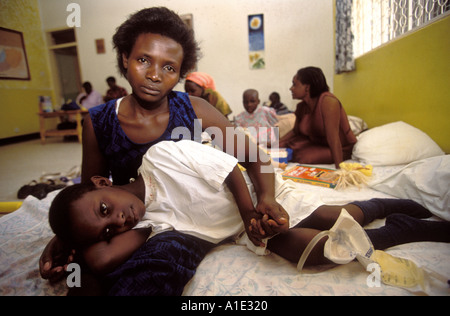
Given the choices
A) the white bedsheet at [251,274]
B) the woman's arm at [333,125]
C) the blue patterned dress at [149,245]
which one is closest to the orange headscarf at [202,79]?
the woman's arm at [333,125]

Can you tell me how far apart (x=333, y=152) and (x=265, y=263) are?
A: 1.37 m

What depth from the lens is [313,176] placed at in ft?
5.18

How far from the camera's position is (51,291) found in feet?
2.50

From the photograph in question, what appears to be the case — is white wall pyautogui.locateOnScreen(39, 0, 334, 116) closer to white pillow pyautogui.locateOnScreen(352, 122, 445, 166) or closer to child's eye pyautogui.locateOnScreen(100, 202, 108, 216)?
child's eye pyautogui.locateOnScreen(100, 202, 108, 216)

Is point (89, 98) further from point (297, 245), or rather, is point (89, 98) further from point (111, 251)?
point (297, 245)

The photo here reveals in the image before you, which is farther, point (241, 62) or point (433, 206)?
point (241, 62)

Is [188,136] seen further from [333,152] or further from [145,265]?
[333,152]

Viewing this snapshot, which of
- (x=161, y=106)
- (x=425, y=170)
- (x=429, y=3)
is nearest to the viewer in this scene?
(x=161, y=106)

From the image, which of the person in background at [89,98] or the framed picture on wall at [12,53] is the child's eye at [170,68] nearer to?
the framed picture on wall at [12,53]

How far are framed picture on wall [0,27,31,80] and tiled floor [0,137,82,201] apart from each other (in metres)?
1.01

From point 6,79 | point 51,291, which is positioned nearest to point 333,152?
point 51,291

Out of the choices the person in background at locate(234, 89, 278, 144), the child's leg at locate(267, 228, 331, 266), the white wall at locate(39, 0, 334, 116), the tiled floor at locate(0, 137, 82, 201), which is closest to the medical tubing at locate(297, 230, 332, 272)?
the child's leg at locate(267, 228, 331, 266)

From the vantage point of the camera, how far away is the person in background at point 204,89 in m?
2.64

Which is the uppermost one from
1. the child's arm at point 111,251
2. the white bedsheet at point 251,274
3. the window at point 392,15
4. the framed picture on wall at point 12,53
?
the window at point 392,15
